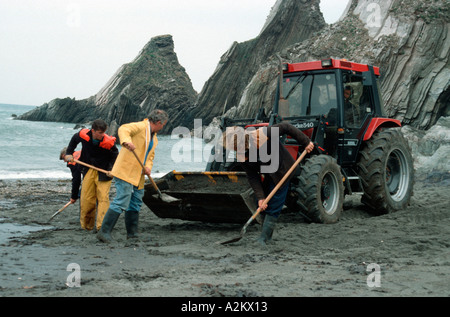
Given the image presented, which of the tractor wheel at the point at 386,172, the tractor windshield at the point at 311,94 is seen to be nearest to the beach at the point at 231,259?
the tractor wheel at the point at 386,172

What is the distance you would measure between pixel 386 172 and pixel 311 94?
215 cm

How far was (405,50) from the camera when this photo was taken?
93.1 ft

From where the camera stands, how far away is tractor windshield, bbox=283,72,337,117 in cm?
855

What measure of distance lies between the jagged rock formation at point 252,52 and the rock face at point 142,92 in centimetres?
711

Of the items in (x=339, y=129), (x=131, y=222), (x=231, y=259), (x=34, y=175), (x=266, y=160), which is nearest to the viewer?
(x=231, y=259)

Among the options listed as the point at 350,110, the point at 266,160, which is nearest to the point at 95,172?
the point at 266,160

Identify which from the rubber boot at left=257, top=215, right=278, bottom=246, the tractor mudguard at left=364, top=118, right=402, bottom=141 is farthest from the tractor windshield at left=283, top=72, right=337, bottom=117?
the rubber boot at left=257, top=215, right=278, bottom=246

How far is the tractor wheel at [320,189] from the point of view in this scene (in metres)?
7.50

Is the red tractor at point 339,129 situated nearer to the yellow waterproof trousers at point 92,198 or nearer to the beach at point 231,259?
the beach at point 231,259

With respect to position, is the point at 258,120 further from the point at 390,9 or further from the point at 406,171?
the point at 390,9

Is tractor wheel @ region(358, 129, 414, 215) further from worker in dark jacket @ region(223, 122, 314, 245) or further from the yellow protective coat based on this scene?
the yellow protective coat

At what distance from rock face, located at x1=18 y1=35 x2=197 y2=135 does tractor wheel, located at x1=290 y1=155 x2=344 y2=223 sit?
181 feet

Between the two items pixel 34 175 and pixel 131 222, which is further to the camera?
pixel 34 175

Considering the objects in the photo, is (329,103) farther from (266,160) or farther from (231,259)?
(231,259)
